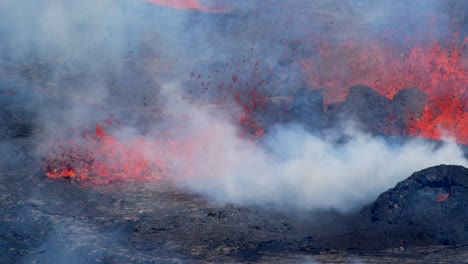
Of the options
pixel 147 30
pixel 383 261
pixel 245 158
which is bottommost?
pixel 383 261

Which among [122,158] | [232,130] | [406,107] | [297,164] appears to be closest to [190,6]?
[232,130]

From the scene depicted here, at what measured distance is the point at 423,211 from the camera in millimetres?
11805

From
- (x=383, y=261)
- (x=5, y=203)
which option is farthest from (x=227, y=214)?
(x=5, y=203)

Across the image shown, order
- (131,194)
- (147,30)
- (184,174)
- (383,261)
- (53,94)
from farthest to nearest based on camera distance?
(147,30)
(53,94)
(184,174)
(131,194)
(383,261)

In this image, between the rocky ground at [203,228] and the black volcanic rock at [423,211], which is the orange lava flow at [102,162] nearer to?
the rocky ground at [203,228]

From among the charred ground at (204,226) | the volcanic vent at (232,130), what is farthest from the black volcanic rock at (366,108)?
the charred ground at (204,226)

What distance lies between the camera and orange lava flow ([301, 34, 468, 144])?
755 inches

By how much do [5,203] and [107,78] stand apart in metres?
10.4

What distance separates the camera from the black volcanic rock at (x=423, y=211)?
1124 centimetres

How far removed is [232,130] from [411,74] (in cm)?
846

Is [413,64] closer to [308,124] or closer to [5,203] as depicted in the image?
[308,124]

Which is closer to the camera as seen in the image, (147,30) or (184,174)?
(184,174)

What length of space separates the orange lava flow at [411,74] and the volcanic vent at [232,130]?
69 mm

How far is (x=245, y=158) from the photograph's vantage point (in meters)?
16.2
